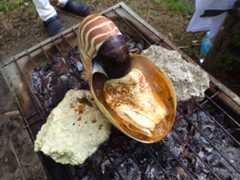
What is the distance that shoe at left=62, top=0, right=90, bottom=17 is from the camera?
2.61m

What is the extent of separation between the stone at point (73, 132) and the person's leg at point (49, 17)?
1213 millimetres

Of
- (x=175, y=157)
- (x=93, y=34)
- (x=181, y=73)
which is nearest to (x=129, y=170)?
(x=175, y=157)

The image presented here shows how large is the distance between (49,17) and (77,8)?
302mm

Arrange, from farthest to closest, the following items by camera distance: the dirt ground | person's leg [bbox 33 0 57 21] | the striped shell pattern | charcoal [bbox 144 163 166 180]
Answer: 1. the dirt ground
2. person's leg [bbox 33 0 57 21]
3. charcoal [bbox 144 163 166 180]
4. the striped shell pattern

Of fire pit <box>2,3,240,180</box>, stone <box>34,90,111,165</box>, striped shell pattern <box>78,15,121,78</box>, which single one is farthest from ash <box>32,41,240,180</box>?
striped shell pattern <box>78,15,121,78</box>

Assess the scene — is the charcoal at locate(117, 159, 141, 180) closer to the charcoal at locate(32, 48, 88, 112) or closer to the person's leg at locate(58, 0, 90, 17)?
the charcoal at locate(32, 48, 88, 112)

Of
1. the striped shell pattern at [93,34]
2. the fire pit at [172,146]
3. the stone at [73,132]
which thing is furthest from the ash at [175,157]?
the striped shell pattern at [93,34]

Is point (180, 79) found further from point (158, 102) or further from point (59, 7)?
point (59, 7)

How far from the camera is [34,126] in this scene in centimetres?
144

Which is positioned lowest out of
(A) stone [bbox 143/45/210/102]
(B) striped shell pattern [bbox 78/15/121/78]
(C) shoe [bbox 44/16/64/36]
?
(C) shoe [bbox 44/16/64/36]

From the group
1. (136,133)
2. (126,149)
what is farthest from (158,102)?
(126,149)

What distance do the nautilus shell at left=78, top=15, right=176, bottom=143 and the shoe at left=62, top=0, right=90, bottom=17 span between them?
4.58ft

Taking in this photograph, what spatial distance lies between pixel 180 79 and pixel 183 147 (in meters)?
0.32

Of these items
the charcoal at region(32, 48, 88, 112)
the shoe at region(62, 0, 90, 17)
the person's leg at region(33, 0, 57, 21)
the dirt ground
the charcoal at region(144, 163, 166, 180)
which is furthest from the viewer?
the shoe at region(62, 0, 90, 17)
